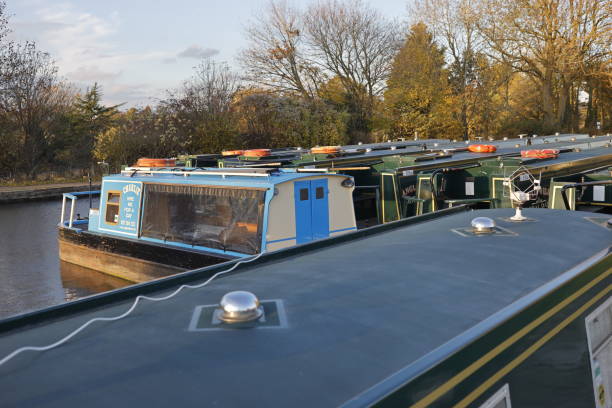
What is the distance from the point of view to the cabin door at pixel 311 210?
830cm

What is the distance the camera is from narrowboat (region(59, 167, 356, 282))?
8070mm

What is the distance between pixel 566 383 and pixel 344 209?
251 inches

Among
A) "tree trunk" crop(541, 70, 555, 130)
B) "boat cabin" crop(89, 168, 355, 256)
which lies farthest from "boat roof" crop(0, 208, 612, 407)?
"tree trunk" crop(541, 70, 555, 130)

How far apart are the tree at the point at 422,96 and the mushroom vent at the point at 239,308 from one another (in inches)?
1342

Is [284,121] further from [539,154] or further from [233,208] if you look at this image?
[233,208]

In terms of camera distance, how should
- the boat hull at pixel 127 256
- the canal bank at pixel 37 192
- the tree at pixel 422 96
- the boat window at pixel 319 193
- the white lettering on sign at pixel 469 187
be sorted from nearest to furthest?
the boat window at pixel 319 193 → the boat hull at pixel 127 256 → the white lettering on sign at pixel 469 187 → the canal bank at pixel 37 192 → the tree at pixel 422 96

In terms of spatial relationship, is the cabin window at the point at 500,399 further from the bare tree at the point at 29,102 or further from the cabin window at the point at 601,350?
the bare tree at the point at 29,102

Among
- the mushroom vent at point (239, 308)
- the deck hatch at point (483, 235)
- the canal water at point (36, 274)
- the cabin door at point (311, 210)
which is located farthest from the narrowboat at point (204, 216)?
the mushroom vent at point (239, 308)

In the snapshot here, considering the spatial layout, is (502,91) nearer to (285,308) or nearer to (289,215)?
(289,215)

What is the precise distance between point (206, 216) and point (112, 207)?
2705 millimetres

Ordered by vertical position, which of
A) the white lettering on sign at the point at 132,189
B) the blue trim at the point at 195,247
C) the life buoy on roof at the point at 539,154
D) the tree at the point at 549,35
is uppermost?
the tree at the point at 549,35

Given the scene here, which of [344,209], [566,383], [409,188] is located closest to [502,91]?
[409,188]

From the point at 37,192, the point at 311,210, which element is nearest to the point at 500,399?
the point at 311,210

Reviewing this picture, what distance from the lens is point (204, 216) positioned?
885cm
